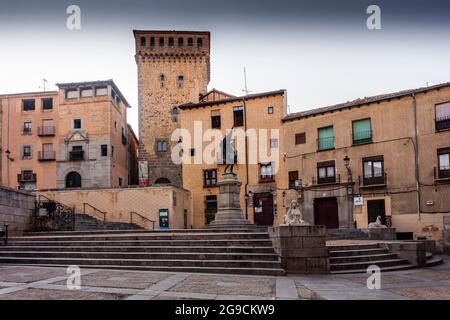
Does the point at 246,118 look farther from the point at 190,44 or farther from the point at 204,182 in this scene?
the point at 190,44

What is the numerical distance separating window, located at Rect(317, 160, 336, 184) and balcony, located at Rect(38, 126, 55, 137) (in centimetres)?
2507

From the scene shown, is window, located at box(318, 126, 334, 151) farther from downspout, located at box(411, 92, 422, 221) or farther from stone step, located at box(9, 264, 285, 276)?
stone step, located at box(9, 264, 285, 276)

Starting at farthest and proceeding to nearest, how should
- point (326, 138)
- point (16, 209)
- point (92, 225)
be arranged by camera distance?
point (326, 138) < point (92, 225) < point (16, 209)

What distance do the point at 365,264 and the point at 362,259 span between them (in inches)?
12.3

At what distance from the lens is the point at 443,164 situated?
25.4 meters

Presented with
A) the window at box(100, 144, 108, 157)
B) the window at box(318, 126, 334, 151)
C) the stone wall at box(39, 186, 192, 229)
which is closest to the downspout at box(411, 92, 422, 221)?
the window at box(318, 126, 334, 151)

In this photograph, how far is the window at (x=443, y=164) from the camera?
25047 mm

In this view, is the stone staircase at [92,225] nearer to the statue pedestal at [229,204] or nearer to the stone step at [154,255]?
the statue pedestal at [229,204]

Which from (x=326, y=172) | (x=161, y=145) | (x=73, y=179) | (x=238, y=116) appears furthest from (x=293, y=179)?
(x=73, y=179)

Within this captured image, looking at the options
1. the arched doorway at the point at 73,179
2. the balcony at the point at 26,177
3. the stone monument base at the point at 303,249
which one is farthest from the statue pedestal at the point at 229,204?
the balcony at the point at 26,177

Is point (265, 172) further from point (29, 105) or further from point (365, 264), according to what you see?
point (29, 105)

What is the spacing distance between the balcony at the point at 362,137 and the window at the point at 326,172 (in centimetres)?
224

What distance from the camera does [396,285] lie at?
930 cm

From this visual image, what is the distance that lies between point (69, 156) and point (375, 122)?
27046mm
